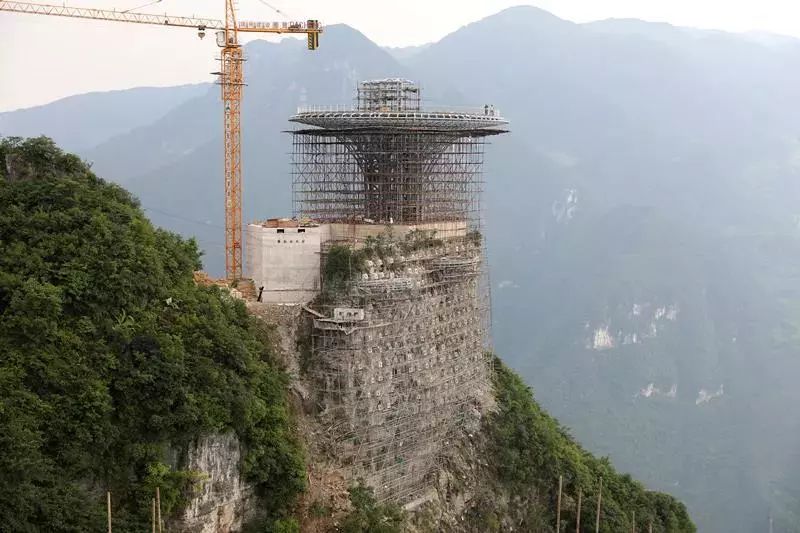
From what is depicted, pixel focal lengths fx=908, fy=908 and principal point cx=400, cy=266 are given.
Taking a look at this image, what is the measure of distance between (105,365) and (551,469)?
23.6m

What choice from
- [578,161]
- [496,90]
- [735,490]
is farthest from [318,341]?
[496,90]

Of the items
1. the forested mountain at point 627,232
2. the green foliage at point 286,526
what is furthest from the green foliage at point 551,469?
the forested mountain at point 627,232

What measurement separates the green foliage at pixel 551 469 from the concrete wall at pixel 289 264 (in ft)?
38.9

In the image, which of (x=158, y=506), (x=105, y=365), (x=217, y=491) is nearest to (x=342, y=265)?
(x=217, y=491)

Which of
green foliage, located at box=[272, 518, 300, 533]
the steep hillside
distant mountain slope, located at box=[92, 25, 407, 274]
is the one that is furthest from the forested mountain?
the steep hillside

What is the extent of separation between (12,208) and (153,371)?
758 centimetres

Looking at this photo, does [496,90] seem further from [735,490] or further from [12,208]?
[12,208]

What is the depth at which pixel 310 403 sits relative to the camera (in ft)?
112

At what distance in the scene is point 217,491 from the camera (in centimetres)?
2828

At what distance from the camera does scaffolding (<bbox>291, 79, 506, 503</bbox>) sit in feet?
114

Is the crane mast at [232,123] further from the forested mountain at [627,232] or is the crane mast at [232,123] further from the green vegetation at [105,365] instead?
the forested mountain at [627,232]

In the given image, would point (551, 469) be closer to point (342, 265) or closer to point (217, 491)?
point (342, 265)

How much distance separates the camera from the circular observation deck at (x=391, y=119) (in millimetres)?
39156

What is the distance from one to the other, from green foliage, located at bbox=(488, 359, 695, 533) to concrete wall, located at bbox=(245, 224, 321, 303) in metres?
11.9
